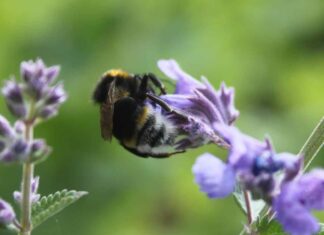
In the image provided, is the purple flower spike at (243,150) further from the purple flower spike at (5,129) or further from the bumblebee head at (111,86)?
the bumblebee head at (111,86)

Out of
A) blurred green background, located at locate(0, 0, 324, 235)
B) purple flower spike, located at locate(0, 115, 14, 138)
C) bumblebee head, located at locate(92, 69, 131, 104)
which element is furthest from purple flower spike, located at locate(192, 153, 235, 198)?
blurred green background, located at locate(0, 0, 324, 235)

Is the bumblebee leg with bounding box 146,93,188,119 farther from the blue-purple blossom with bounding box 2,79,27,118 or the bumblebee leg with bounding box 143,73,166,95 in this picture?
the blue-purple blossom with bounding box 2,79,27,118

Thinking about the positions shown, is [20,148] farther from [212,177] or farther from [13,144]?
[212,177]

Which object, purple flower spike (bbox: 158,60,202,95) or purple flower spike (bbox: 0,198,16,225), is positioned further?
purple flower spike (bbox: 158,60,202,95)

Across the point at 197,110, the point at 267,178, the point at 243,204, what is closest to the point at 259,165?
the point at 267,178

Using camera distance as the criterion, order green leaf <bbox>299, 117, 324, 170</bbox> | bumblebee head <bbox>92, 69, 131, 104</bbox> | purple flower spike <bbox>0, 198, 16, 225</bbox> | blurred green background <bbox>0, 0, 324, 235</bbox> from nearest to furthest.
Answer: purple flower spike <bbox>0, 198, 16, 225</bbox> → green leaf <bbox>299, 117, 324, 170</bbox> → bumblebee head <bbox>92, 69, 131, 104</bbox> → blurred green background <bbox>0, 0, 324, 235</bbox>

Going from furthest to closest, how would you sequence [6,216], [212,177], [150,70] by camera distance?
1. [150,70]
2. [6,216]
3. [212,177]
